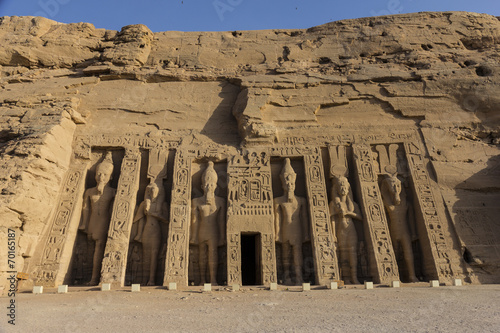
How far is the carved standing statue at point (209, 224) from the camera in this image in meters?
8.09

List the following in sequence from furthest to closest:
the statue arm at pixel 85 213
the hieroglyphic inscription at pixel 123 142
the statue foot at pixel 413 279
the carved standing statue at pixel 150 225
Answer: the hieroglyphic inscription at pixel 123 142
the statue arm at pixel 85 213
the carved standing statue at pixel 150 225
the statue foot at pixel 413 279

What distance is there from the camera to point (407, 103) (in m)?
9.91

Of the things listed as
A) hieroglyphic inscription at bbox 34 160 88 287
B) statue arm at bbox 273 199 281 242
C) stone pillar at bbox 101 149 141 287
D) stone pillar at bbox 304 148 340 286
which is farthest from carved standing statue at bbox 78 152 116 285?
stone pillar at bbox 304 148 340 286

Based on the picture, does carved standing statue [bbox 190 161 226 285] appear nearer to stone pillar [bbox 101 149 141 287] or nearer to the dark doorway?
the dark doorway

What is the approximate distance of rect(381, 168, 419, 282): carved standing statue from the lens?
26.6 ft

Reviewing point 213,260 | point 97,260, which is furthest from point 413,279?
point 97,260

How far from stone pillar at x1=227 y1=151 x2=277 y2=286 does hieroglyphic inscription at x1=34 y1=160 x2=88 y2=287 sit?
131 inches

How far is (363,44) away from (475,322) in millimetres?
9322

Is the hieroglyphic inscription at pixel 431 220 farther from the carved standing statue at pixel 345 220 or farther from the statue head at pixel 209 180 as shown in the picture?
the statue head at pixel 209 180

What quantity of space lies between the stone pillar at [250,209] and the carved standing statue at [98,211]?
2746 mm

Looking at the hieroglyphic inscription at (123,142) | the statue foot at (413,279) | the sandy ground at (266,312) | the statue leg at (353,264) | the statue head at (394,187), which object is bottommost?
the sandy ground at (266,312)

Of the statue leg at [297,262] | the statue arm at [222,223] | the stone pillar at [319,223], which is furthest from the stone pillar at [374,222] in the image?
the statue arm at [222,223]

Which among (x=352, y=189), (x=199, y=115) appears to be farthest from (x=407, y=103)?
(x=199, y=115)

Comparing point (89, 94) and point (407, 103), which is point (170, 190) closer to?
point (89, 94)
